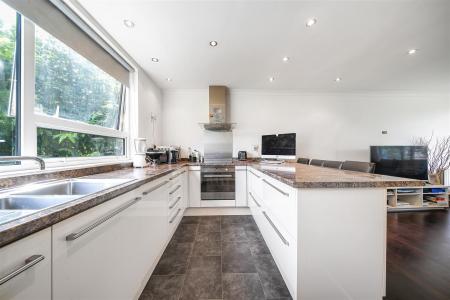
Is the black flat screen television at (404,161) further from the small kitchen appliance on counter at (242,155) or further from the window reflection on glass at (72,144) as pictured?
the window reflection on glass at (72,144)

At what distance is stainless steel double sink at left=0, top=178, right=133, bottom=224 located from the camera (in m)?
0.61

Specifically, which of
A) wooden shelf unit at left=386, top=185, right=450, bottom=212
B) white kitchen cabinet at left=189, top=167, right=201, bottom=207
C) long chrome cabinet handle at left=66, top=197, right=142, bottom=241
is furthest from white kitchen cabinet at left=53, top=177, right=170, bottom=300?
wooden shelf unit at left=386, top=185, right=450, bottom=212

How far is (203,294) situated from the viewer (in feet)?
4.18

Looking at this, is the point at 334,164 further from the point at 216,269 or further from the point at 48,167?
the point at 48,167

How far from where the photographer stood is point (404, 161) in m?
3.27

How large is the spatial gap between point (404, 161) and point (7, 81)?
218 inches

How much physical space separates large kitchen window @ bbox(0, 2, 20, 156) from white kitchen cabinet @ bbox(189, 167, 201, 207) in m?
1.96

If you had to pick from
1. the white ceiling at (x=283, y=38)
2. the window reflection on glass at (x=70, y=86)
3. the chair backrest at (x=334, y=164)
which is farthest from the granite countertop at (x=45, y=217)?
the chair backrest at (x=334, y=164)

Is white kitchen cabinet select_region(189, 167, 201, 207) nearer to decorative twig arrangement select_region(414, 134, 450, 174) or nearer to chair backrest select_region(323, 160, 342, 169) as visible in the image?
chair backrest select_region(323, 160, 342, 169)

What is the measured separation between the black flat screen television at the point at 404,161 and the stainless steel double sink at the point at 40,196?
15.0 feet

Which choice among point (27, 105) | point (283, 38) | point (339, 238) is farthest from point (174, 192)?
point (283, 38)

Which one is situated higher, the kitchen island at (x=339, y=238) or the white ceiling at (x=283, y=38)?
the white ceiling at (x=283, y=38)

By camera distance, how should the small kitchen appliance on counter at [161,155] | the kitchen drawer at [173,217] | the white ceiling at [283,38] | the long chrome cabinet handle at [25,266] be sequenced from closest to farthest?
1. the long chrome cabinet handle at [25,266]
2. the white ceiling at [283,38]
3. the kitchen drawer at [173,217]
4. the small kitchen appliance on counter at [161,155]

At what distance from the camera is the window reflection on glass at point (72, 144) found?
1.33 meters
